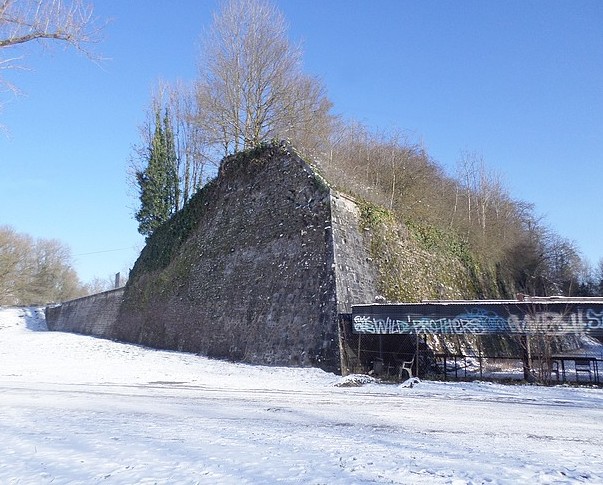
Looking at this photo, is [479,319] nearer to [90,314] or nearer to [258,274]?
[258,274]

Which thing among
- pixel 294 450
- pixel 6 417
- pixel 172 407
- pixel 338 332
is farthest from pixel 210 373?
pixel 294 450

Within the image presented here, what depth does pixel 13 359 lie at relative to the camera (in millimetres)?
23594

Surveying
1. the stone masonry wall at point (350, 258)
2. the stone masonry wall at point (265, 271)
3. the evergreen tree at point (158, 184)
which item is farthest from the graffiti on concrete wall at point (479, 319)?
the evergreen tree at point (158, 184)

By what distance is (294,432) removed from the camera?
7.57 meters

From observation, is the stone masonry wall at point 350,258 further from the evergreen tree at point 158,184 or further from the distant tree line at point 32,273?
the distant tree line at point 32,273

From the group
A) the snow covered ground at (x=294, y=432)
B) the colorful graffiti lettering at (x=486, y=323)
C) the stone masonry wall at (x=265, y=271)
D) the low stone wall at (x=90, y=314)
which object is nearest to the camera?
the snow covered ground at (x=294, y=432)

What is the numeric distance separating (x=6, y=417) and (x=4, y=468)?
3.60 metres

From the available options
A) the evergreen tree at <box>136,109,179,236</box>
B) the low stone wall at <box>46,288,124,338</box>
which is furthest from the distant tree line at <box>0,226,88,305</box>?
the evergreen tree at <box>136,109,179,236</box>

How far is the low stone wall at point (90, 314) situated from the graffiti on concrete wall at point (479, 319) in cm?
2462

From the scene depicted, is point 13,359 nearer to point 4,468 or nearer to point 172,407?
point 172,407

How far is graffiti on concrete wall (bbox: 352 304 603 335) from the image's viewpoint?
15.1 metres

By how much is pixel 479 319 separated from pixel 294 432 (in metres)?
10.2

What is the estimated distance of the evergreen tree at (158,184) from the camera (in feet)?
126

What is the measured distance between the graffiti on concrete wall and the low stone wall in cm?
2462
